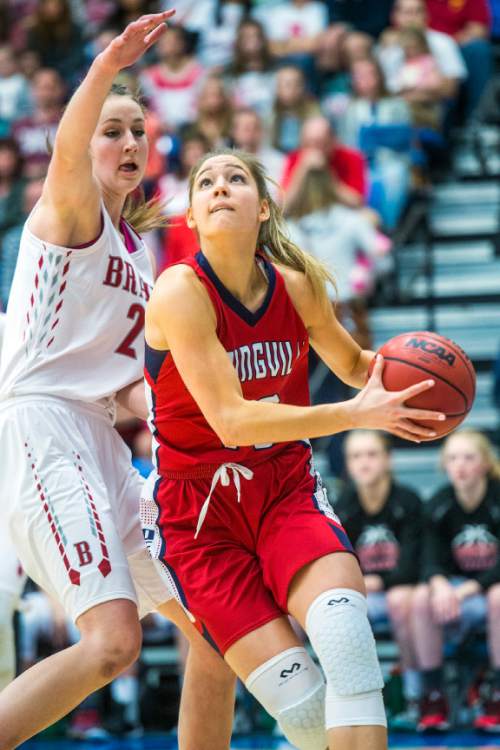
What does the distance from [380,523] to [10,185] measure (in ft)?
15.7

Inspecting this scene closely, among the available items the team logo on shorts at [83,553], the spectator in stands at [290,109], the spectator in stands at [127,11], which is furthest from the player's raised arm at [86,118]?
the spectator in stands at [127,11]

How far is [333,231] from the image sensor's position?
8.89 m

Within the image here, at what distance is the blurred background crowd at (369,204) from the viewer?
7152mm

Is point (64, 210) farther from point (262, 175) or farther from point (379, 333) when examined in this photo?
point (379, 333)

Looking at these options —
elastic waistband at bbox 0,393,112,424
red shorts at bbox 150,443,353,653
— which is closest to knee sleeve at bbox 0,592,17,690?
elastic waistband at bbox 0,393,112,424

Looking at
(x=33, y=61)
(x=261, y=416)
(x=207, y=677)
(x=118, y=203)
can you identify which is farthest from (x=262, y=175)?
(x=33, y=61)

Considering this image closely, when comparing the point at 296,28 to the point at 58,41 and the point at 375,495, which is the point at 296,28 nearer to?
the point at 58,41

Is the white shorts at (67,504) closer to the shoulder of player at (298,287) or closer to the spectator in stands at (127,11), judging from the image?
the shoulder of player at (298,287)

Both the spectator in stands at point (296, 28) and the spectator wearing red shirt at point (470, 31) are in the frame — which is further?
the spectator in stands at point (296, 28)

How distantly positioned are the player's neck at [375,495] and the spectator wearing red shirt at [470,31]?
177 inches

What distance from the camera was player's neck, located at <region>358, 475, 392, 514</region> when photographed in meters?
7.40

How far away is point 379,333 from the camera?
30.9 ft

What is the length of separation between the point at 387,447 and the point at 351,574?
353 cm

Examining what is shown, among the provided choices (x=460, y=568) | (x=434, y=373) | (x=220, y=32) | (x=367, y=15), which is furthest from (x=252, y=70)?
(x=434, y=373)
